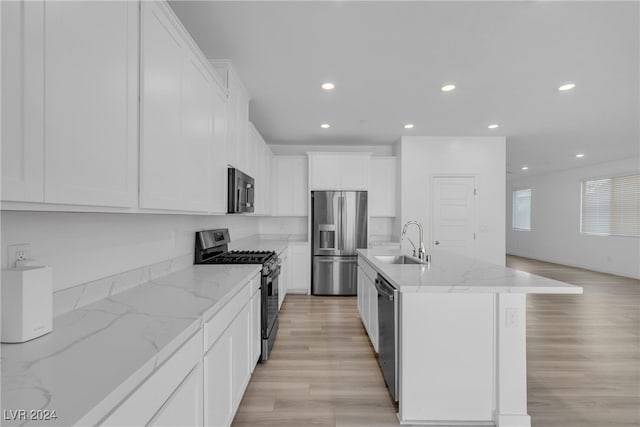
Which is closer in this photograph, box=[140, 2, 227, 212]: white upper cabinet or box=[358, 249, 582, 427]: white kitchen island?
box=[140, 2, 227, 212]: white upper cabinet

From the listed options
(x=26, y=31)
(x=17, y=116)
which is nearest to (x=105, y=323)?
(x=17, y=116)

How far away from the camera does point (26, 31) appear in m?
0.84

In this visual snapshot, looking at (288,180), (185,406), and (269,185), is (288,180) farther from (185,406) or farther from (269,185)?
(185,406)

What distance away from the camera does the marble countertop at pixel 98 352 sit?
2.32 feet

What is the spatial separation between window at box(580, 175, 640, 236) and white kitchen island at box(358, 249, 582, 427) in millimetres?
7474

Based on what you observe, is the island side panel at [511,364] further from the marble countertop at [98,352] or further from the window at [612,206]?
the window at [612,206]

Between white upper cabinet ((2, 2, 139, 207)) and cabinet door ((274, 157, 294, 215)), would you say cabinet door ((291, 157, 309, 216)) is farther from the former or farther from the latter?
white upper cabinet ((2, 2, 139, 207))

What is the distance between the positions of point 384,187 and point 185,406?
16.5 ft

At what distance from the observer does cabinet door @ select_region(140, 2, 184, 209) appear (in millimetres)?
1423

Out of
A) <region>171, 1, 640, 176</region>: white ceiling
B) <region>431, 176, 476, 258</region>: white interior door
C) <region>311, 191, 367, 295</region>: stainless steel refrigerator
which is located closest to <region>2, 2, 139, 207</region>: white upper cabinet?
<region>171, 1, 640, 176</region>: white ceiling

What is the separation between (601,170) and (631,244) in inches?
75.6

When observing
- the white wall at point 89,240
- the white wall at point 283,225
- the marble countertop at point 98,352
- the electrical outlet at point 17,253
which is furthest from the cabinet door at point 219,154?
the white wall at point 283,225

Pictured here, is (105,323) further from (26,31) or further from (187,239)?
(187,239)

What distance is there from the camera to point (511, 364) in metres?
1.89
